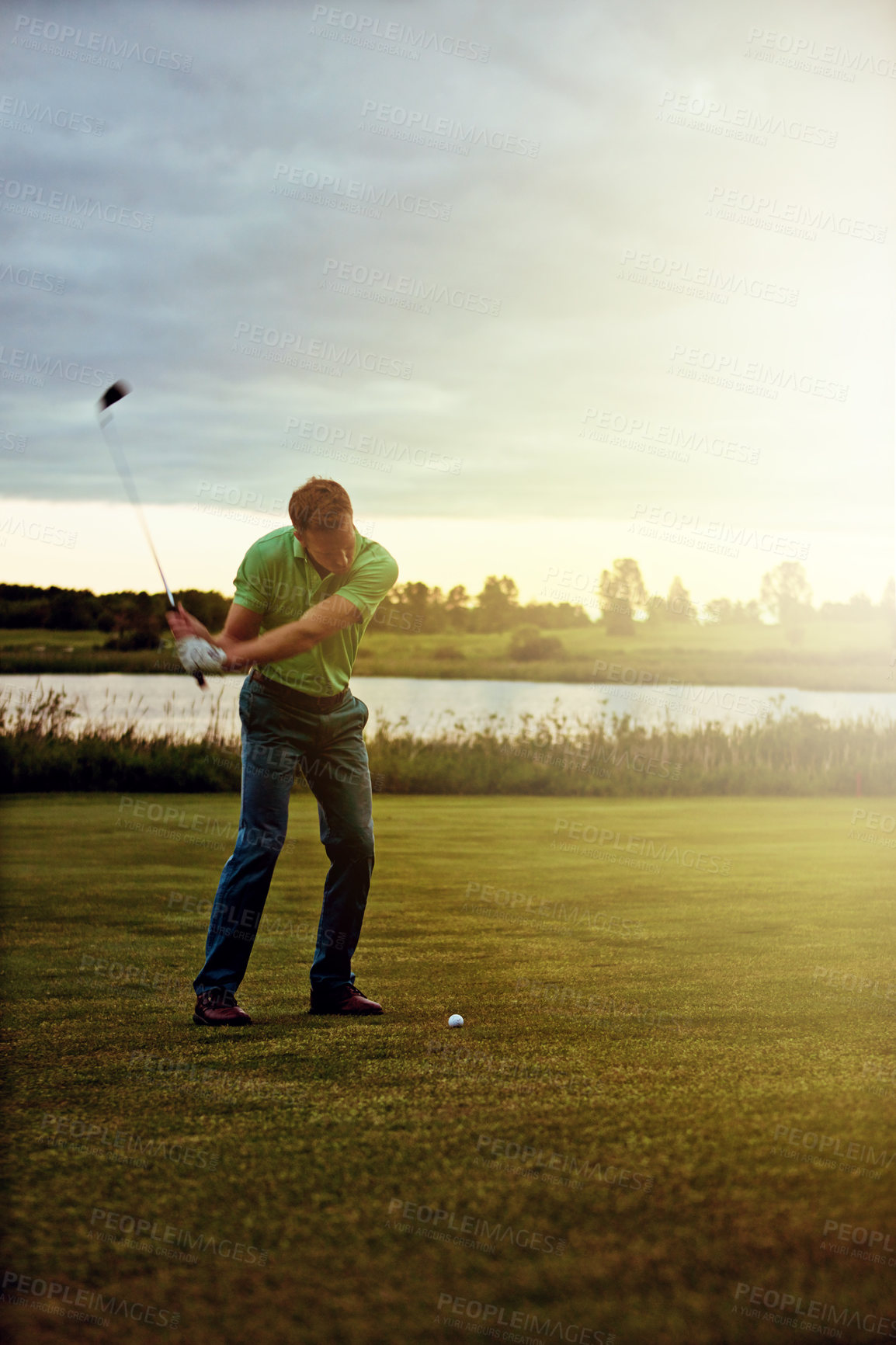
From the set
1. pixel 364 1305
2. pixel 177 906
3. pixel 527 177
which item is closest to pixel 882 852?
pixel 177 906

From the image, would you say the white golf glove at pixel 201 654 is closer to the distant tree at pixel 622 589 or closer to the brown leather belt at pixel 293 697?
the brown leather belt at pixel 293 697

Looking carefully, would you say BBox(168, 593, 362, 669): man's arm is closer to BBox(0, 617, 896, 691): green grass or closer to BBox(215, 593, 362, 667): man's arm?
BBox(215, 593, 362, 667): man's arm

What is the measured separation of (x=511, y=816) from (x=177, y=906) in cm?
475

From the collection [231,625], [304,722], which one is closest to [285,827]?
[304,722]

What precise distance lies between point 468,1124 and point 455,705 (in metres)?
15.7

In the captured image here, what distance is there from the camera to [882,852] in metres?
8.05

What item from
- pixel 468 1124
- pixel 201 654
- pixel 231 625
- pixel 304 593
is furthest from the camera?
pixel 304 593

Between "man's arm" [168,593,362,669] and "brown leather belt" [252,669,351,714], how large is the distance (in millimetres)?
120

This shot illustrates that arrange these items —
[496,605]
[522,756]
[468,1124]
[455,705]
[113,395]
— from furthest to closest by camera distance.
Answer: [496,605] → [455,705] → [522,756] → [113,395] → [468,1124]

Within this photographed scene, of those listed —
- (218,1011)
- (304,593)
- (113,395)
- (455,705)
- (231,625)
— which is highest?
(113,395)

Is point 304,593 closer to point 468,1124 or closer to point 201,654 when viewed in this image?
point 201,654

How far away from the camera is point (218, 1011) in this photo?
11.9ft

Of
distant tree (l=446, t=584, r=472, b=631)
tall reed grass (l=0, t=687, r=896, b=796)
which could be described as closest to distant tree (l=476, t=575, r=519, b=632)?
distant tree (l=446, t=584, r=472, b=631)

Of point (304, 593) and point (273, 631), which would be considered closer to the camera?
point (273, 631)
